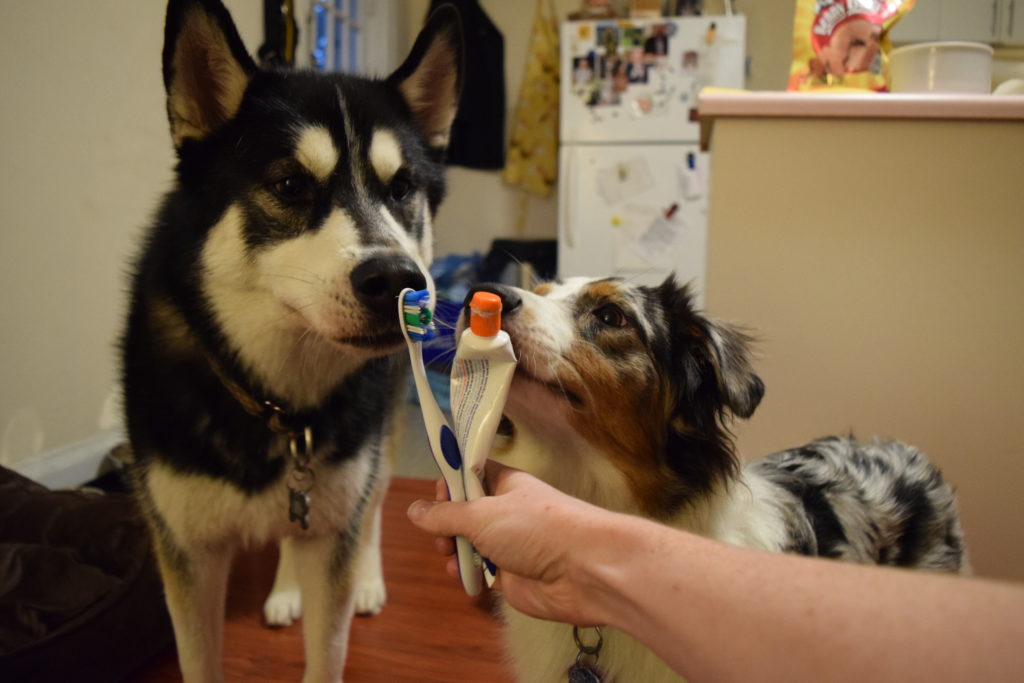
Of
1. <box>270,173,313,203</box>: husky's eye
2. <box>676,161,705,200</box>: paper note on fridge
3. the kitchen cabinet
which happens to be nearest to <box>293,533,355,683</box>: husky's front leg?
<box>270,173,313,203</box>: husky's eye

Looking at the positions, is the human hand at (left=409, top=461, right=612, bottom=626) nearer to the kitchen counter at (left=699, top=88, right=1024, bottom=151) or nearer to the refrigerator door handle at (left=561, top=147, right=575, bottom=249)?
the kitchen counter at (left=699, top=88, right=1024, bottom=151)

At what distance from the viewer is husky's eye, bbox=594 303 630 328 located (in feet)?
3.87

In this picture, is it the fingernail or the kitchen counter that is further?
the kitchen counter

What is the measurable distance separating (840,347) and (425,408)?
145 cm

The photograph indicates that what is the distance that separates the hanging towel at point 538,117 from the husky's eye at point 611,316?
480 centimetres


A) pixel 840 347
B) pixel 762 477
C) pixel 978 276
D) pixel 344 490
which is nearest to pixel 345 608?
pixel 344 490

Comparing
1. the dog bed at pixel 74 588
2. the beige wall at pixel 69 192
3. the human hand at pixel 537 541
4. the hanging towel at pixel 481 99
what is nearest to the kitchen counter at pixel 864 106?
the human hand at pixel 537 541

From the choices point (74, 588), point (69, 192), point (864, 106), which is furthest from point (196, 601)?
point (864, 106)

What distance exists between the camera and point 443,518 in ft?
2.89

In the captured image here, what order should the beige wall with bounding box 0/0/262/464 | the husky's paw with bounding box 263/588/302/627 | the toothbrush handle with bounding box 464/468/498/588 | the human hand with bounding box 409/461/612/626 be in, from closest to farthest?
1. the human hand with bounding box 409/461/612/626
2. the toothbrush handle with bounding box 464/468/498/588
3. the husky's paw with bounding box 263/588/302/627
4. the beige wall with bounding box 0/0/262/464

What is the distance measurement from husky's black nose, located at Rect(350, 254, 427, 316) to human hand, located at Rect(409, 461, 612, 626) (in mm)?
355

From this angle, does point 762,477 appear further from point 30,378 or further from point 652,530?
point 30,378

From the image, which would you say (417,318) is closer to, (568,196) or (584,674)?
(584,674)

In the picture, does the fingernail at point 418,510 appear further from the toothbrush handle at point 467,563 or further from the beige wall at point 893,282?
the beige wall at point 893,282
